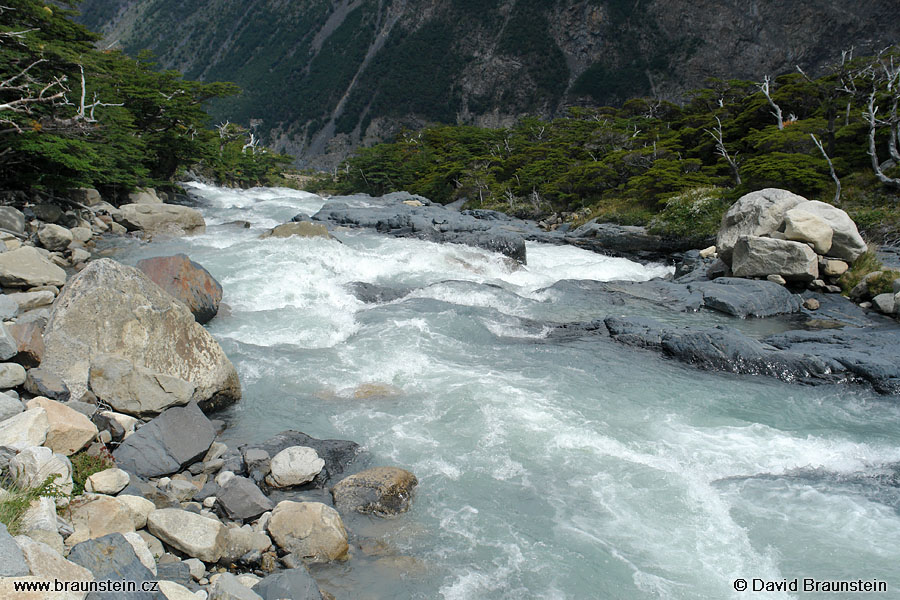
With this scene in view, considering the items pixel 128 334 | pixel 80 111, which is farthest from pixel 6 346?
pixel 80 111

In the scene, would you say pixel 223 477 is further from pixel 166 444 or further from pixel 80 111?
pixel 80 111

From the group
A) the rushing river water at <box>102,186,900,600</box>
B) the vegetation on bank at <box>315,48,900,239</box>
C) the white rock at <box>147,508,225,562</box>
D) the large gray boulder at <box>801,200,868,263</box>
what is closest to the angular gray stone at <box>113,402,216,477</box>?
the rushing river water at <box>102,186,900,600</box>

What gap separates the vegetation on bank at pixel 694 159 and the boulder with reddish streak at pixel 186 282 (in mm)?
18207

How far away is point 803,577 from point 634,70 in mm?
100237

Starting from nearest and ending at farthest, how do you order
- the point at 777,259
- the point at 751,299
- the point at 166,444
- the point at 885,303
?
the point at 166,444 < the point at 885,303 < the point at 751,299 < the point at 777,259

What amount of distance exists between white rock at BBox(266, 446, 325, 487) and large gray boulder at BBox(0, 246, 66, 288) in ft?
23.6

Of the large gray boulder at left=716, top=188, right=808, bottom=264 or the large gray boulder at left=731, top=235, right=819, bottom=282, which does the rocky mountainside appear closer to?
the large gray boulder at left=716, top=188, right=808, bottom=264

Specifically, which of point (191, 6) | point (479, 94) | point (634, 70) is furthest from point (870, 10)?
point (191, 6)

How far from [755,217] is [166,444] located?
613 inches

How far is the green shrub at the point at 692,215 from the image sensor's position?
22.0 metres

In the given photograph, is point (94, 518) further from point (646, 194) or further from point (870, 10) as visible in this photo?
point (870, 10)

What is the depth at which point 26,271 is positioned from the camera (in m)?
9.98

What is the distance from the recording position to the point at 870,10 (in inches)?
2579

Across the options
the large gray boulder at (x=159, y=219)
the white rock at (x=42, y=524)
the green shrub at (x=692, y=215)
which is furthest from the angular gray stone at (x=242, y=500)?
the green shrub at (x=692, y=215)
